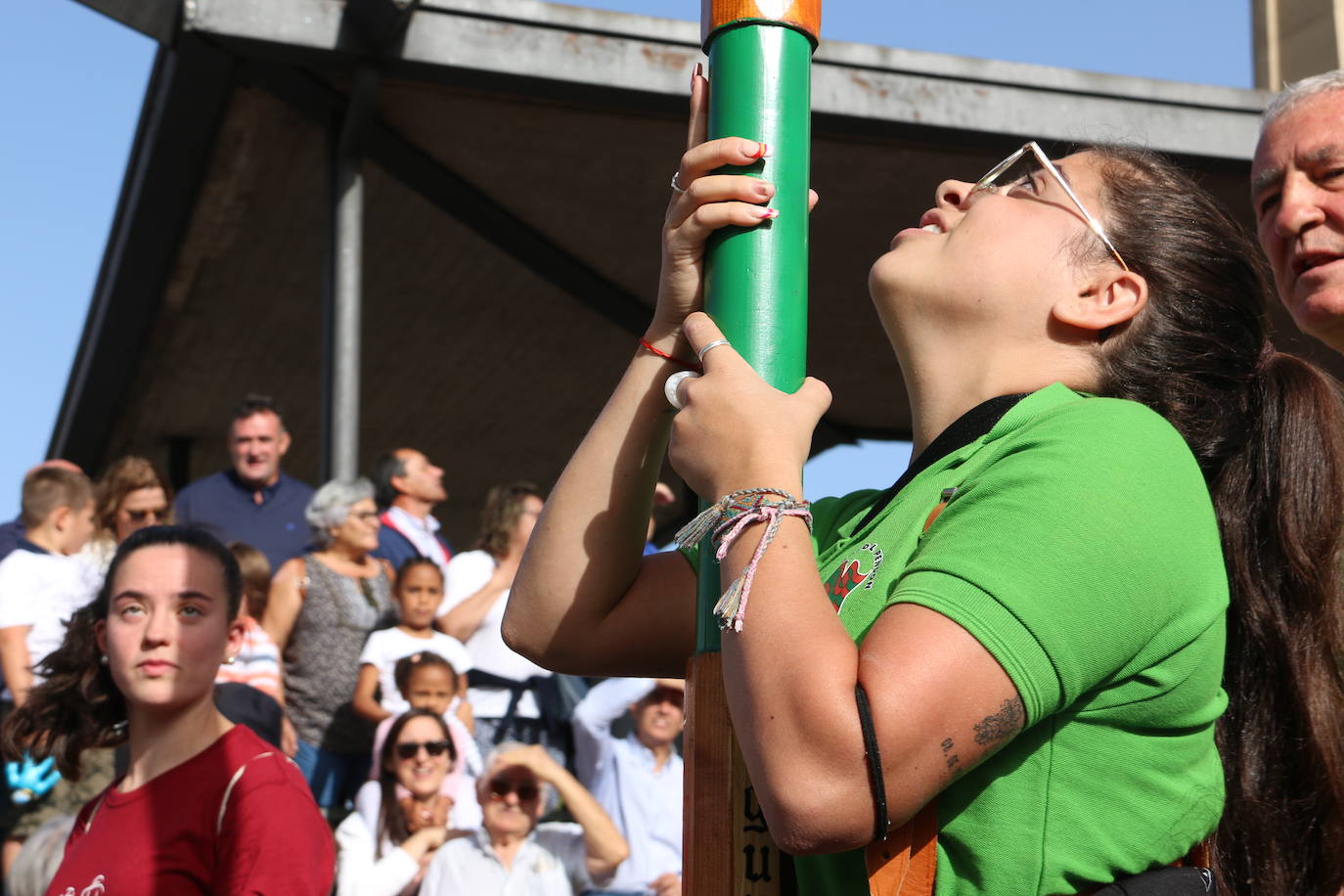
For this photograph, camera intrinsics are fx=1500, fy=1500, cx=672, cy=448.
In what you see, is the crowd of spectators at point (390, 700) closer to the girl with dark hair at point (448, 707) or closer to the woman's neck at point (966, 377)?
the girl with dark hair at point (448, 707)

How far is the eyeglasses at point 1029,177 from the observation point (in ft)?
6.40

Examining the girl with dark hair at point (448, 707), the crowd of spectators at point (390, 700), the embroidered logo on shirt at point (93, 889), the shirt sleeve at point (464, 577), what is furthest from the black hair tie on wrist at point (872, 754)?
the shirt sleeve at point (464, 577)

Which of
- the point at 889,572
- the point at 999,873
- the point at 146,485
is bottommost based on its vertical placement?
the point at 999,873

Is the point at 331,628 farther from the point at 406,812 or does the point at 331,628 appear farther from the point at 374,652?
the point at 406,812

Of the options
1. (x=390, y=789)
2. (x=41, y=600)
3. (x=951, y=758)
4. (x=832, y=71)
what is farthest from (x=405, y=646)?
(x=951, y=758)

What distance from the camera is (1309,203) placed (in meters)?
2.70

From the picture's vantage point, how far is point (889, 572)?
163cm

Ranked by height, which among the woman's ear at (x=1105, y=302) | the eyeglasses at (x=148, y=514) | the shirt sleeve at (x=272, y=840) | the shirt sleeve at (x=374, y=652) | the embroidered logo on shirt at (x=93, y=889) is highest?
the eyeglasses at (x=148, y=514)

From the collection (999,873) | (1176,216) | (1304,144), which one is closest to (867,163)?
(1304,144)

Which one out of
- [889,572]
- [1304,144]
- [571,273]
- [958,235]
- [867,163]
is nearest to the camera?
[889,572]

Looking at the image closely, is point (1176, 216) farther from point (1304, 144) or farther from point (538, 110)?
point (538, 110)

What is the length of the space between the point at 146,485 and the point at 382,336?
593 cm

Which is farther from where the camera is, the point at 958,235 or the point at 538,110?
the point at 538,110

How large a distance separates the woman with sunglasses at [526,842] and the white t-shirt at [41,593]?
174 cm
